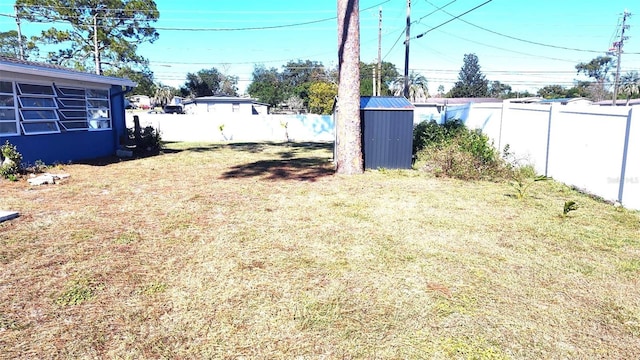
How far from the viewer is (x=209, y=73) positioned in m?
78.1

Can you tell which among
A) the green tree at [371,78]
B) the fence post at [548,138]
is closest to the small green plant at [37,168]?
the fence post at [548,138]

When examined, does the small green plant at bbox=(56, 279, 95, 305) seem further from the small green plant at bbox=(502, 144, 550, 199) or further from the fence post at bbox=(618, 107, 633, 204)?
the fence post at bbox=(618, 107, 633, 204)

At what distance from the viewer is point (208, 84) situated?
67.4 m

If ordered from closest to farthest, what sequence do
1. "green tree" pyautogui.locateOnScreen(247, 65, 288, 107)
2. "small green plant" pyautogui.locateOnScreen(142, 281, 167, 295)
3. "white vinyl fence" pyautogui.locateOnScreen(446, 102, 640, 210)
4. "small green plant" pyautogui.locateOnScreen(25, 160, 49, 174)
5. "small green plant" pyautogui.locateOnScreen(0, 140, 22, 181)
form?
"small green plant" pyautogui.locateOnScreen(142, 281, 167, 295) → "white vinyl fence" pyautogui.locateOnScreen(446, 102, 640, 210) → "small green plant" pyautogui.locateOnScreen(0, 140, 22, 181) → "small green plant" pyautogui.locateOnScreen(25, 160, 49, 174) → "green tree" pyautogui.locateOnScreen(247, 65, 288, 107)

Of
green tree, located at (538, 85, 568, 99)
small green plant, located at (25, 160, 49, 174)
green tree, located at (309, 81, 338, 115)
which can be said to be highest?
green tree, located at (538, 85, 568, 99)

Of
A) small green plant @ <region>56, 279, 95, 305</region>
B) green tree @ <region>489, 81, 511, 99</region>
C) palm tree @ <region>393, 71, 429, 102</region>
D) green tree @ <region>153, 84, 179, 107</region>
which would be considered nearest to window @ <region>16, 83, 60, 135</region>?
small green plant @ <region>56, 279, 95, 305</region>

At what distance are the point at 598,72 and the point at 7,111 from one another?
8846 cm

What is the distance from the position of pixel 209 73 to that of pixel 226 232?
260 feet

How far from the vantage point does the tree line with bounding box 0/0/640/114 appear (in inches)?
1009

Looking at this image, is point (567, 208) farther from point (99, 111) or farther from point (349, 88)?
point (99, 111)

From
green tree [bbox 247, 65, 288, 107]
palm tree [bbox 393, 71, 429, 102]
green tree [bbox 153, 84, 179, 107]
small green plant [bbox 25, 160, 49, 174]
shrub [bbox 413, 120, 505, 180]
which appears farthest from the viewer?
green tree [bbox 247, 65, 288, 107]

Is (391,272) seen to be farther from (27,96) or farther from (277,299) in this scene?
(27,96)

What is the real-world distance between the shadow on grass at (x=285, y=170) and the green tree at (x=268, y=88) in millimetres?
47528

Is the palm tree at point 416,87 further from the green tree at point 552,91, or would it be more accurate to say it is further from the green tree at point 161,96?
the green tree at point 161,96
